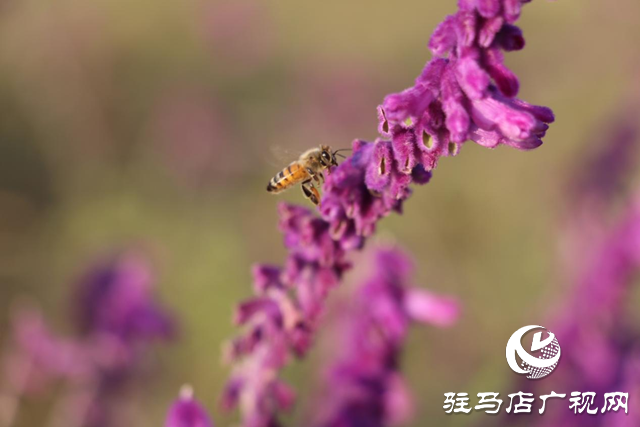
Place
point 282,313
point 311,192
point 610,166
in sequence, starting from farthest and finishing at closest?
point 610,166, point 311,192, point 282,313

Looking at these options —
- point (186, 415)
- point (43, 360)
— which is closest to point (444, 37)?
point (186, 415)

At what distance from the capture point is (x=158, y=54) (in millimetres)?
13797

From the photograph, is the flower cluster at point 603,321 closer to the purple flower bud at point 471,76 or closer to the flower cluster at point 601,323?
the flower cluster at point 601,323

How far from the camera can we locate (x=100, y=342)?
5.33 m

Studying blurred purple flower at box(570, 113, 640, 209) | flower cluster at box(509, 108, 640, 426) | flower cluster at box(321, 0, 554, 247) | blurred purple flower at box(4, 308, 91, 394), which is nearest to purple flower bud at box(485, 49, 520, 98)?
flower cluster at box(321, 0, 554, 247)

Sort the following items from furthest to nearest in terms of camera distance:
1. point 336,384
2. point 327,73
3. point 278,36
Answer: point 278,36 < point 327,73 < point 336,384

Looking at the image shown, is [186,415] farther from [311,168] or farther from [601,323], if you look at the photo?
[601,323]

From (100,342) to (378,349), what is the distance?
2529mm

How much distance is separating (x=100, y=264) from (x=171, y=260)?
4194 mm

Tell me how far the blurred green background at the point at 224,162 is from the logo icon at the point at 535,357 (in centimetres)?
340

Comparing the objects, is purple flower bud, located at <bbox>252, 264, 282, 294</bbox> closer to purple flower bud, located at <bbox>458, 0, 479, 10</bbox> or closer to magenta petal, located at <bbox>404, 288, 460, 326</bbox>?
magenta petal, located at <bbox>404, 288, 460, 326</bbox>

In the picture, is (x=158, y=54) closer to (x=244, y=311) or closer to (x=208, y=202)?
(x=208, y=202)

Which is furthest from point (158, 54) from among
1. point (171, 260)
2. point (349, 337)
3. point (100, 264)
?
point (349, 337)

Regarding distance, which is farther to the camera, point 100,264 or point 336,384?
point 100,264
